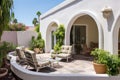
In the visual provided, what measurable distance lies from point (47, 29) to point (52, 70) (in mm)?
10918

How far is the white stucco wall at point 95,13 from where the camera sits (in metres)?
11.0

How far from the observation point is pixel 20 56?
12938mm

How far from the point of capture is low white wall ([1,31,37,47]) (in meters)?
24.4

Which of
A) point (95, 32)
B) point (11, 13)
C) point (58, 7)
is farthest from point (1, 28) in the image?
point (95, 32)

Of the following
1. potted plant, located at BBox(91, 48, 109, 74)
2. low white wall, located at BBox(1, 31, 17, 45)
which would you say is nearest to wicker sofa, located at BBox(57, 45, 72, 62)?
potted plant, located at BBox(91, 48, 109, 74)

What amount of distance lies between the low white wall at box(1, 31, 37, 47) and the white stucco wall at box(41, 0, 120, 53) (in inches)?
278

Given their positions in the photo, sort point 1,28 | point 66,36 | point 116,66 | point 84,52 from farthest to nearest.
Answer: point 84,52, point 66,36, point 1,28, point 116,66

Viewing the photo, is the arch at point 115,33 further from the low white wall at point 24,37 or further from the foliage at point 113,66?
the low white wall at point 24,37

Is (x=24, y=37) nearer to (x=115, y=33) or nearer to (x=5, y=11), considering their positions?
(x=5, y=11)

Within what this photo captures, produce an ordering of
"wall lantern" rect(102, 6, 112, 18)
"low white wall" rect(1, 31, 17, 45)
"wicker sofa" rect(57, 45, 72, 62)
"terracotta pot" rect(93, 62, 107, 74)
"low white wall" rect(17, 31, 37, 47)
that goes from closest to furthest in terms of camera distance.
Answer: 1. "terracotta pot" rect(93, 62, 107, 74)
2. "wall lantern" rect(102, 6, 112, 18)
3. "wicker sofa" rect(57, 45, 72, 62)
4. "low white wall" rect(17, 31, 37, 47)
5. "low white wall" rect(1, 31, 17, 45)

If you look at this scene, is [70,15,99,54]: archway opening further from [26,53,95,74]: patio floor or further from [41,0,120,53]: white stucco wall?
[26,53,95,74]: patio floor

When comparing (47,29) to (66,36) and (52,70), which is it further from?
(52,70)

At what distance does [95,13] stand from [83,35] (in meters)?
6.67

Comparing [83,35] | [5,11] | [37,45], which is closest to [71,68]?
[5,11]
